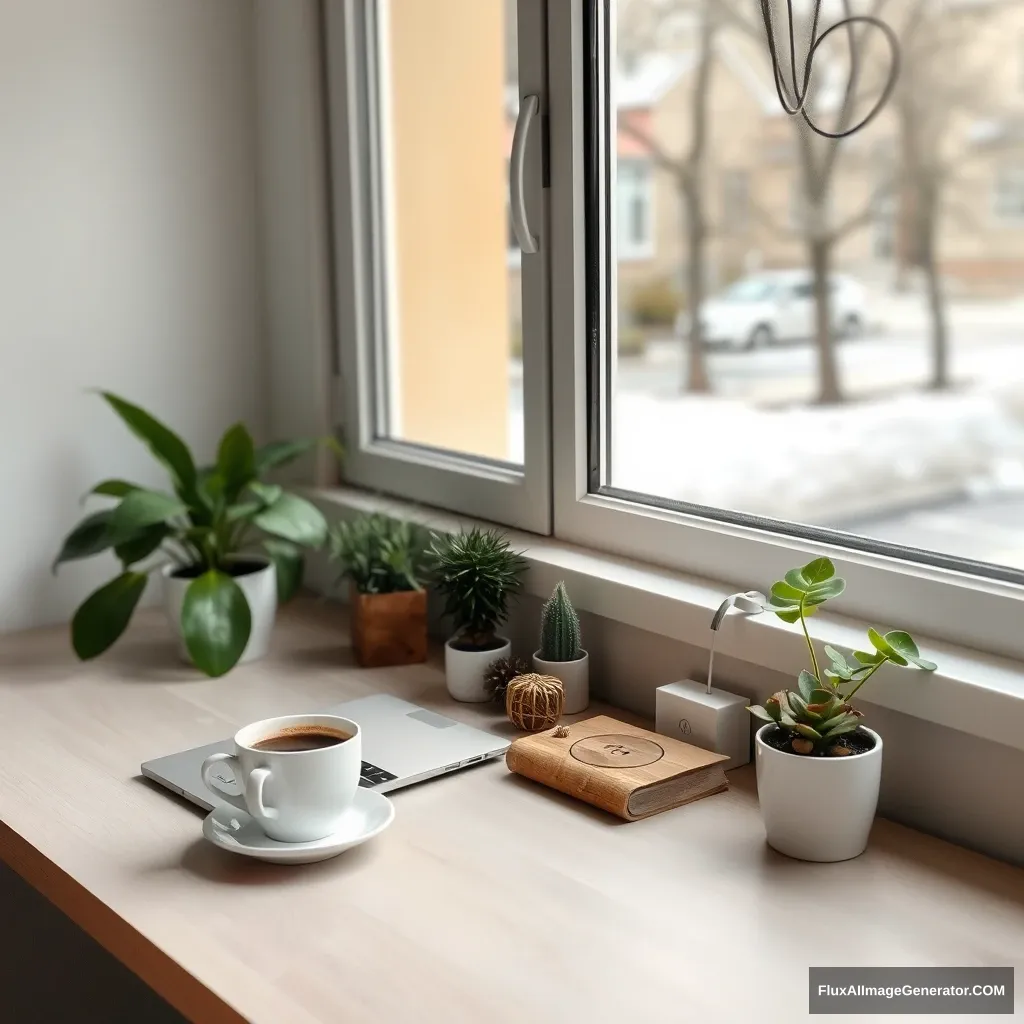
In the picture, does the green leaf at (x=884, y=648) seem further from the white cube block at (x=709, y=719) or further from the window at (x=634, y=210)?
the window at (x=634, y=210)

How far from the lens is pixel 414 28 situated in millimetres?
1752

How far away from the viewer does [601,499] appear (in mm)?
1445

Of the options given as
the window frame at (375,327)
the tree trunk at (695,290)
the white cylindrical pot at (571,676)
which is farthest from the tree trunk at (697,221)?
the white cylindrical pot at (571,676)

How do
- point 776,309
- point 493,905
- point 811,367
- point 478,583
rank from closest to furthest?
point 493,905 → point 478,583 → point 776,309 → point 811,367

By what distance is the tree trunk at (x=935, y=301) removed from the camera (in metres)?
1.64

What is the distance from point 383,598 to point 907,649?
25.5 inches

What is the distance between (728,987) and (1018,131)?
3.04 ft

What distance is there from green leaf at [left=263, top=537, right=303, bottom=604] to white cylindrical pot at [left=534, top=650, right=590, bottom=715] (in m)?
A: 0.42

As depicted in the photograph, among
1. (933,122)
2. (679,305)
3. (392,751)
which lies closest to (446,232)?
(679,305)

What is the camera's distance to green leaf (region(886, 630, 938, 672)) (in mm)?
998

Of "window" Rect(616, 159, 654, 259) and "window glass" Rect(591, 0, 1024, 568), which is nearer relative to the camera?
"window glass" Rect(591, 0, 1024, 568)

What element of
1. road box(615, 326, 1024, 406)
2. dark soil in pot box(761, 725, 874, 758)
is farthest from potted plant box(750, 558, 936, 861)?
road box(615, 326, 1024, 406)

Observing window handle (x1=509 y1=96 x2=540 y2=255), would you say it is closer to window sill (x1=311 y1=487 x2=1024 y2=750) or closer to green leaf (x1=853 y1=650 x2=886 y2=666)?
window sill (x1=311 y1=487 x2=1024 y2=750)

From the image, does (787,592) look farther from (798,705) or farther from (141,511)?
(141,511)
